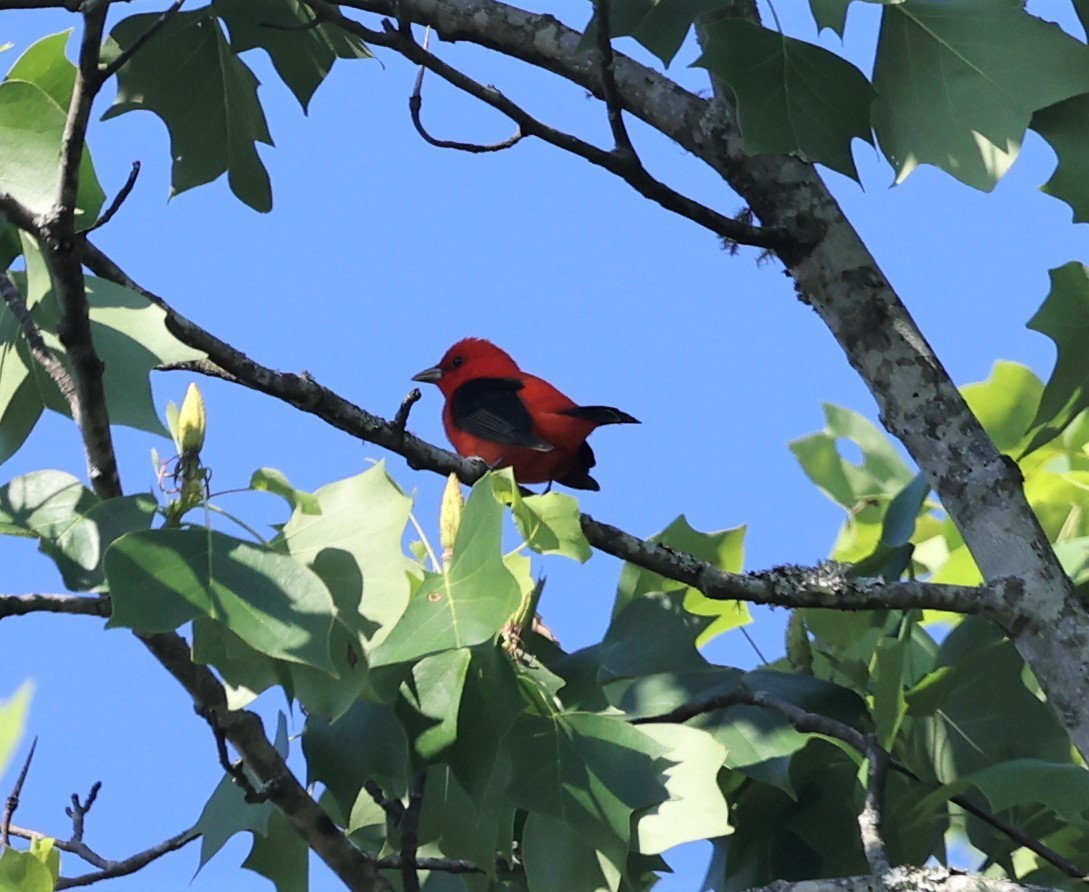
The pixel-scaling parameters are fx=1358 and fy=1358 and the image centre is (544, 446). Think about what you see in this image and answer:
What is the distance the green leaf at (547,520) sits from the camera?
2.16 metres

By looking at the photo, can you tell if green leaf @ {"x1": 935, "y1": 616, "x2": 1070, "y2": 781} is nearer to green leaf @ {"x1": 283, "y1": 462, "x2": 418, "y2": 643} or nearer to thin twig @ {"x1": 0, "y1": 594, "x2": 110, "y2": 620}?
green leaf @ {"x1": 283, "y1": 462, "x2": 418, "y2": 643}

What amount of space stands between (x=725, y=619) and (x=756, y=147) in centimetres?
113

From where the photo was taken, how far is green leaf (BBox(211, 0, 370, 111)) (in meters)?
3.36

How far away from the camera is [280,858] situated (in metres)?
2.55

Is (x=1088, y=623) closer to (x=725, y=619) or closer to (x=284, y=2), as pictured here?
(x=725, y=619)

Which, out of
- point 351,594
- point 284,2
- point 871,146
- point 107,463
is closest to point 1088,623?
point 871,146

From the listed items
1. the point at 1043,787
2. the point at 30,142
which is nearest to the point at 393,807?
the point at 1043,787

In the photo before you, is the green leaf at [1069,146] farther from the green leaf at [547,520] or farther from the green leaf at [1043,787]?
the green leaf at [547,520]

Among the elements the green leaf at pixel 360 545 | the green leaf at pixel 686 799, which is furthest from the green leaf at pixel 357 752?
the green leaf at pixel 686 799

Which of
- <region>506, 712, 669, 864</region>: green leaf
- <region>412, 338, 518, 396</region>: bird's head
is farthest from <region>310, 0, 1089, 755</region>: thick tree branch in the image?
<region>412, 338, 518, 396</region>: bird's head

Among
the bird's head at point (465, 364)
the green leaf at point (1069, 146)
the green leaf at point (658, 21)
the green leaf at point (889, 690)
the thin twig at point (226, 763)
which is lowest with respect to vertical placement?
the thin twig at point (226, 763)

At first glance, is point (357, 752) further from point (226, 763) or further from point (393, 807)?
point (393, 807)

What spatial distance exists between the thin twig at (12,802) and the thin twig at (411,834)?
2.33ft

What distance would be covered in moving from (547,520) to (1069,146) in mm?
1217
